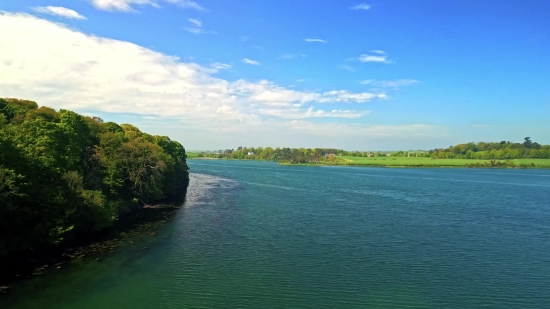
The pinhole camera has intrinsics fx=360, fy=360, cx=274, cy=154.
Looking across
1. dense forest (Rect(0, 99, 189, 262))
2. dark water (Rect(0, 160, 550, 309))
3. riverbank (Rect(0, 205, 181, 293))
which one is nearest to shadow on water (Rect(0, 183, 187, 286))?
riverbank (Rect(0, 205, 181, 293))

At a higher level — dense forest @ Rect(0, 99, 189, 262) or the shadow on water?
dense forest @ Rect(0, 99, 189, 262)

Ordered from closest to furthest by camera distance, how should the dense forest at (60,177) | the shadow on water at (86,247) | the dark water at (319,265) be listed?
1. the dark water at (319,265)
2. the shadow on water at (86,247)
3. the dense forest at (60,177)

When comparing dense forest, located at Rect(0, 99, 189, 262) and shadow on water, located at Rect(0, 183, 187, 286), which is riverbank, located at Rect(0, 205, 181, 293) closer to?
shadow on water, located at Rect(0, 183, 187, 286)

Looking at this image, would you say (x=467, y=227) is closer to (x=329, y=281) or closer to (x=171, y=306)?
(x=329, y=281)

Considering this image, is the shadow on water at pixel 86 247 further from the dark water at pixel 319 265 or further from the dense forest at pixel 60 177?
the dark water at pixel 319 265

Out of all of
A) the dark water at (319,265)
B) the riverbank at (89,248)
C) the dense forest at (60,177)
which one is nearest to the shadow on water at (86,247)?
the riverbank at (89,248)

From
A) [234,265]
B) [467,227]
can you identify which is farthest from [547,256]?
[234,265]
